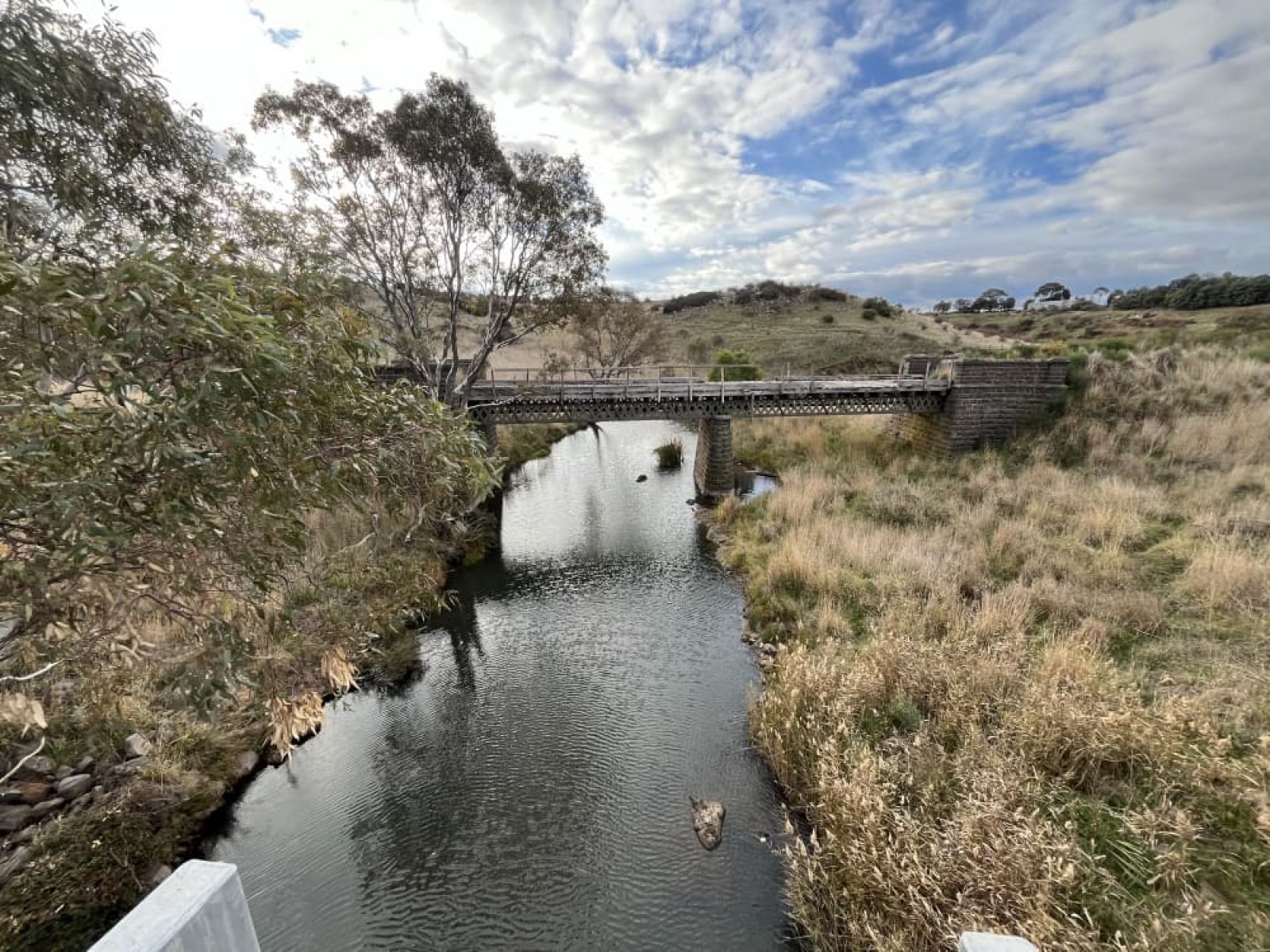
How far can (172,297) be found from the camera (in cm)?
277

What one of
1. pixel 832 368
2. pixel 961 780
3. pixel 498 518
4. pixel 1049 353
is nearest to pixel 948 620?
pixel 961 780

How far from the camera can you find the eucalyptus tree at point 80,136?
494 cm

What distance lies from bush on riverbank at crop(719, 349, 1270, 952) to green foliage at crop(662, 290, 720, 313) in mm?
70539

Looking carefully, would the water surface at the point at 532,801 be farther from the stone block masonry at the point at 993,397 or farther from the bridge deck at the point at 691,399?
the stone block masonry at the point at 993,397

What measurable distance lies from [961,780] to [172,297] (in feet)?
24.6

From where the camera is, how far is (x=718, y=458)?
19969mm

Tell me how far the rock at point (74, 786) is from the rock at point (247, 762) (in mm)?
1539

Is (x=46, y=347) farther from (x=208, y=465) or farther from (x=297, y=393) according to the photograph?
(x=297, y=393)

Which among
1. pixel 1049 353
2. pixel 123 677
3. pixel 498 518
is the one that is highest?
pixel 1049 353

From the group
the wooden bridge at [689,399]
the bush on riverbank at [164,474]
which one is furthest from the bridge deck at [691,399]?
the bush on riverbank at [164,474]

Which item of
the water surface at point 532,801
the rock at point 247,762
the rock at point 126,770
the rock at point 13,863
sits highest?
the rock at point 13,863

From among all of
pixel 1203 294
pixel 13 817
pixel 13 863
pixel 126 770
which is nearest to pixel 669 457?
pixel 126 770

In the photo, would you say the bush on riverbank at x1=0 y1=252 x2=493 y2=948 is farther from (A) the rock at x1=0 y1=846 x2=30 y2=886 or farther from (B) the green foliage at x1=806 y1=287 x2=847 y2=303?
(B) the green foliage at x1=806 y1=287 x2=847 y2=303

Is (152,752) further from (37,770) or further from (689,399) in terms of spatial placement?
(689,399)
